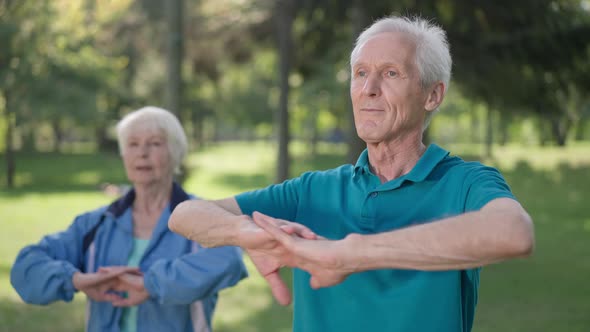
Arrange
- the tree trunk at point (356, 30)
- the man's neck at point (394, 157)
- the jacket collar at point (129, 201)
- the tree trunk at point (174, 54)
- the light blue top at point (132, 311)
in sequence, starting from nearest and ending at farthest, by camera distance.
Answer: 1. the man's neck at point (394, 157)
2. the light blue top at point (132, 311)
3. the jacket collar at point (129, 201)
4. the tree trunk at point (174, 54)
5. the tree trunk at point (356, 30)

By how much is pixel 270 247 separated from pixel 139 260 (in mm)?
1767

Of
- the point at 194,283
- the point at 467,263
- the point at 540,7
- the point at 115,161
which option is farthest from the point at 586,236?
the point at 115,161

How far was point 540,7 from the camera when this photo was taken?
881 centimetres

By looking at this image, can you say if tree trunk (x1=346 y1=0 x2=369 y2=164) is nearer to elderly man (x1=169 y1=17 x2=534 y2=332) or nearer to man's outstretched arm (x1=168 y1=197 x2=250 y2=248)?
elderly man (x1=169 y1=17 x2=534 y2=332)

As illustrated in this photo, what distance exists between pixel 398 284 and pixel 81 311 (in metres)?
6.70

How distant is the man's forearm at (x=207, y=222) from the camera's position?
196 cm

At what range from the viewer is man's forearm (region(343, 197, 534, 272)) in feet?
5.10

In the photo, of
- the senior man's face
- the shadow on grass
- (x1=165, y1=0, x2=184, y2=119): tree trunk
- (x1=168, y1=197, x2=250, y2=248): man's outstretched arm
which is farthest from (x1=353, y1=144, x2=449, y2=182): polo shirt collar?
the shadow on grass

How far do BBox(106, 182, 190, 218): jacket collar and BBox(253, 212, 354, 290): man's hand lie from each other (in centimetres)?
180

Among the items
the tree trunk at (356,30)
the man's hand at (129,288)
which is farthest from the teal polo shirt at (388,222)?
the tree trunk at (356,30)

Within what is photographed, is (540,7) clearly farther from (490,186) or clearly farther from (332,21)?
(490,186)

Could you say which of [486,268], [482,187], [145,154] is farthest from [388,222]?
[486,268]

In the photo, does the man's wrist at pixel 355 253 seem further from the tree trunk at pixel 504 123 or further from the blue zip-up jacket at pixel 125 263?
the tree trunk at pixel 504 123

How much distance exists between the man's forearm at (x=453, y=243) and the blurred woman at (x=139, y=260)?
169 centimetres
